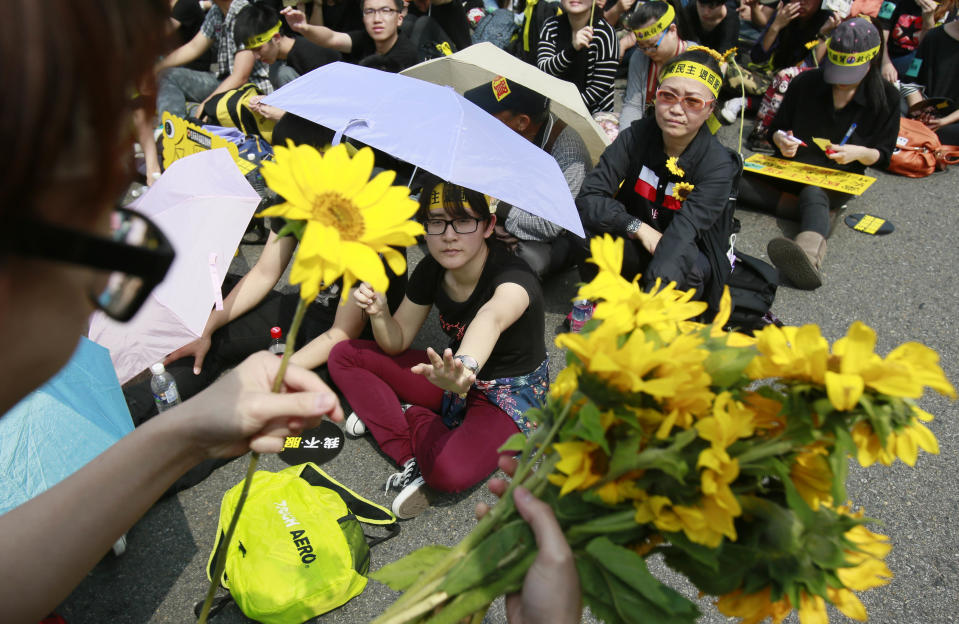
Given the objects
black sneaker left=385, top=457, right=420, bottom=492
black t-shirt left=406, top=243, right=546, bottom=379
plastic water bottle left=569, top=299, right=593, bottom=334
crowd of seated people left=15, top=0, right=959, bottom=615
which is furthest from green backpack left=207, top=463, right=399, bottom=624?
plastic water bottle left=569, top=299, right=593, bottom=334

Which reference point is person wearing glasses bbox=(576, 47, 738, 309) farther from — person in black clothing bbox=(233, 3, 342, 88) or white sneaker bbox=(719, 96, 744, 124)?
person in black clothing bbox=(233, 3, 342, 88)

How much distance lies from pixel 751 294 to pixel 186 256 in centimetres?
307

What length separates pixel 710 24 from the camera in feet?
20.6

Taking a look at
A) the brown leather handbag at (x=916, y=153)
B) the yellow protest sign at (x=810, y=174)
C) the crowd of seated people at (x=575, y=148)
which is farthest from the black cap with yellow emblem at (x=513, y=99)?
the brown leather handbag at (x=916, y=153)

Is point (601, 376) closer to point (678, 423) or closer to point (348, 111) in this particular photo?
point (678, 423)

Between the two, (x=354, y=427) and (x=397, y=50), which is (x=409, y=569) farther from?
(x=397, y=50)

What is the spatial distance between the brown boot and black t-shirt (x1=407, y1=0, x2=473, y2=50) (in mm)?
4031

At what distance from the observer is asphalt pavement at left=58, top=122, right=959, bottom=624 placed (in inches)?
93.1

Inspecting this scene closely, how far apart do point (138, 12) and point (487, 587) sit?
92 cm

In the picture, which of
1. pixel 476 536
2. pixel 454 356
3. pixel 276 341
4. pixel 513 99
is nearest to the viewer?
pixel 476 536

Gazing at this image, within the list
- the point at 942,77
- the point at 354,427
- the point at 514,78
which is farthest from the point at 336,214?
the point at 942,77

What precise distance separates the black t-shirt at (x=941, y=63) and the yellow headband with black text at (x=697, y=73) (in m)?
3.95

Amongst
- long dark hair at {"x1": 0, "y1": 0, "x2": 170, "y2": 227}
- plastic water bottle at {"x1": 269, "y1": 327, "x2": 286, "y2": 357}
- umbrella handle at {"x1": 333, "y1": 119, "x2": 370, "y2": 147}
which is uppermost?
long dark hair at {"x1": 0, "y1": 0, "x2": 170, "y2": 227}

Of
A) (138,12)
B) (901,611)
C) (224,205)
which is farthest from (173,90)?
(901,611)
